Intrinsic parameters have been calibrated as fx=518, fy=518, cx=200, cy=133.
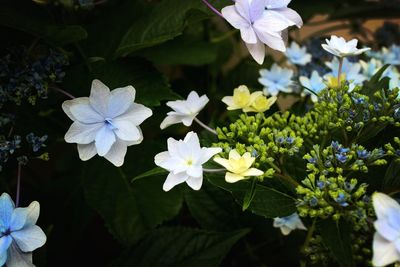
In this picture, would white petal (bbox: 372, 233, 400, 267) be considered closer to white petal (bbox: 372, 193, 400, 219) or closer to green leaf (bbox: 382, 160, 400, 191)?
white petal (bbox: 372, 193, 400, 219)

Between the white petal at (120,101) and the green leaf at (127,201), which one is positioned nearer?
the white petal at (120,101)

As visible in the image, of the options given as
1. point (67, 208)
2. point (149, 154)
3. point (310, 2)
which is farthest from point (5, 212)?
point (310, 2)

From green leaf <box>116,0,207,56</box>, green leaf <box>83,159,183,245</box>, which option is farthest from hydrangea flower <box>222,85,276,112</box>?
green leaf <box>83,159,183,245</box>

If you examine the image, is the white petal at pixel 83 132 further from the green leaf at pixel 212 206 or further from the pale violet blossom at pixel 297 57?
the pale violet blossom at pixel 297 57

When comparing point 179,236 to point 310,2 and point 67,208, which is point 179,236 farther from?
point 310,2

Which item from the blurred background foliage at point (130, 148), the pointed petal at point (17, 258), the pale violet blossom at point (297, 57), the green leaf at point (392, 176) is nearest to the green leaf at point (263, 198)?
the blurred background foliage at point (130, 148)

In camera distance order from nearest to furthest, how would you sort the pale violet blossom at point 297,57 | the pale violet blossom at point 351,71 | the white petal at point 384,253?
the white petal at point 384,253
the pale violet blossom at point 351,71
the pale violet blossom at point 297,57
